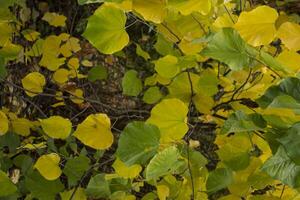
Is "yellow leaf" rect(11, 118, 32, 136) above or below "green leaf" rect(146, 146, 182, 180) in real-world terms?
below

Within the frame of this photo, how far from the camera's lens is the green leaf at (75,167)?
0.92m

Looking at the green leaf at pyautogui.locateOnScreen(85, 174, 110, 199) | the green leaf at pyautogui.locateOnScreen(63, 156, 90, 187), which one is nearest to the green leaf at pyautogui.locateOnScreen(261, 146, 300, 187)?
the green leaf at pyautogui.locateOnScreen(85, 174, 110, 199)

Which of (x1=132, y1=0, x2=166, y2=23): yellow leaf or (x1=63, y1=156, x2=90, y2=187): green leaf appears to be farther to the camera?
(x1=63, y1=156, x2=90, y2=187): green leaf

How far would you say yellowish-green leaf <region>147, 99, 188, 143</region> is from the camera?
0.62 m

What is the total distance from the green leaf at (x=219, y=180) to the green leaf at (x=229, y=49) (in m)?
0.27

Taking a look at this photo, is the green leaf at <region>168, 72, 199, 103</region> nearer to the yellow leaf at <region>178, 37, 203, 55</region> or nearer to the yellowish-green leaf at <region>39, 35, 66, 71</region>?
the yellow leaf at <region>178, 37, 203, 55</region>

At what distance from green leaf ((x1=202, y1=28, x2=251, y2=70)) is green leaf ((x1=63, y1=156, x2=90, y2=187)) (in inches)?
20.4

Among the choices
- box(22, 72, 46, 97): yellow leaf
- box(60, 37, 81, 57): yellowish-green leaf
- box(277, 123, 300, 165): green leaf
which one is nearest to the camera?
box(277, 123, 300, 165): green leaf

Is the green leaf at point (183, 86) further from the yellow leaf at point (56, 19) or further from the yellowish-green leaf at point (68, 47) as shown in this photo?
the yellow leaf at point (56, 19)

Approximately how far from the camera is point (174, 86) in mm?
815

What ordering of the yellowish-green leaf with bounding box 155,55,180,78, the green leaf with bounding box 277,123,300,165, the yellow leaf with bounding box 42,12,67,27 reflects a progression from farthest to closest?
the yellow leaf with bounding box 42,12,67,27 → the yellowish-green leaf with bounding box 155,55,180,78 → the green leaf with bounding box 277,123,300,165

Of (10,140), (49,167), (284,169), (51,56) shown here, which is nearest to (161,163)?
(284,169)

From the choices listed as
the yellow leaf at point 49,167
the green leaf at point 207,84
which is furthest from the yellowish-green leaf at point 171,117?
the yellow leaf at point 49,167

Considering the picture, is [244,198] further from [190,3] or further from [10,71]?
[10,71]
